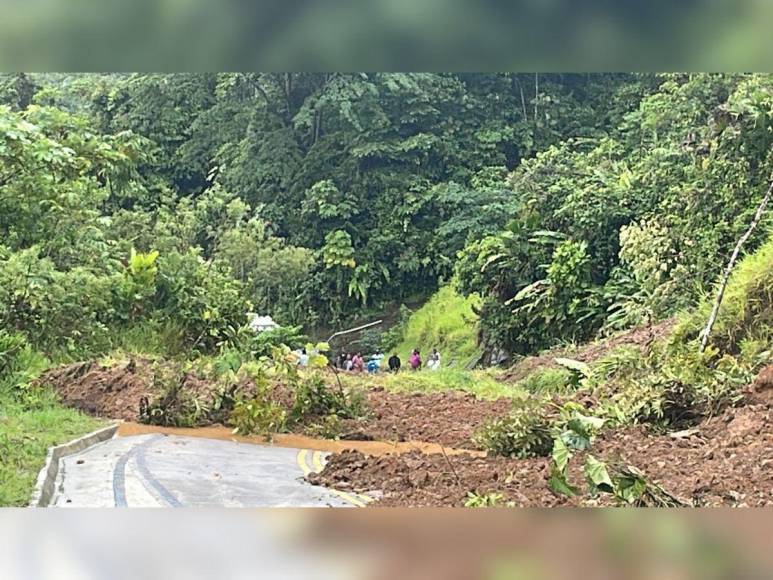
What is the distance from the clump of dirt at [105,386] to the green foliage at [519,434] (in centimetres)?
156

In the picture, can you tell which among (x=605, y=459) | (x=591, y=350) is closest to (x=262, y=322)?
(x=591, y=350)

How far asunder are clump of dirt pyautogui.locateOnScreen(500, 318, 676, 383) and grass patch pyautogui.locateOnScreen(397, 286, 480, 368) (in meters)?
0.23

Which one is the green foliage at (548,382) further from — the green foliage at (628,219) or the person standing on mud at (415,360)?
the person standing on mud at (415,360)

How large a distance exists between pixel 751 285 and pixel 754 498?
99 cm

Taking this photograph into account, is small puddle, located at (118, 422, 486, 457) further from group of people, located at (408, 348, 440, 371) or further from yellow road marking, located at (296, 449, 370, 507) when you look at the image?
group of people, located at (408, 348, 440, 371)

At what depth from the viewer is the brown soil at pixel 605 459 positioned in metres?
4.11

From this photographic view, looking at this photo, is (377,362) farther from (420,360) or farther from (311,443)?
(311,443)

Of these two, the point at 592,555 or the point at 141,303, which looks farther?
the point at 141,303

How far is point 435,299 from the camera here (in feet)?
13.5

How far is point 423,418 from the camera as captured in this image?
4.23 meters

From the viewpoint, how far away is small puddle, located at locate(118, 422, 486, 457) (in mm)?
4199

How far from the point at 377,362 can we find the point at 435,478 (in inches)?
22.8
